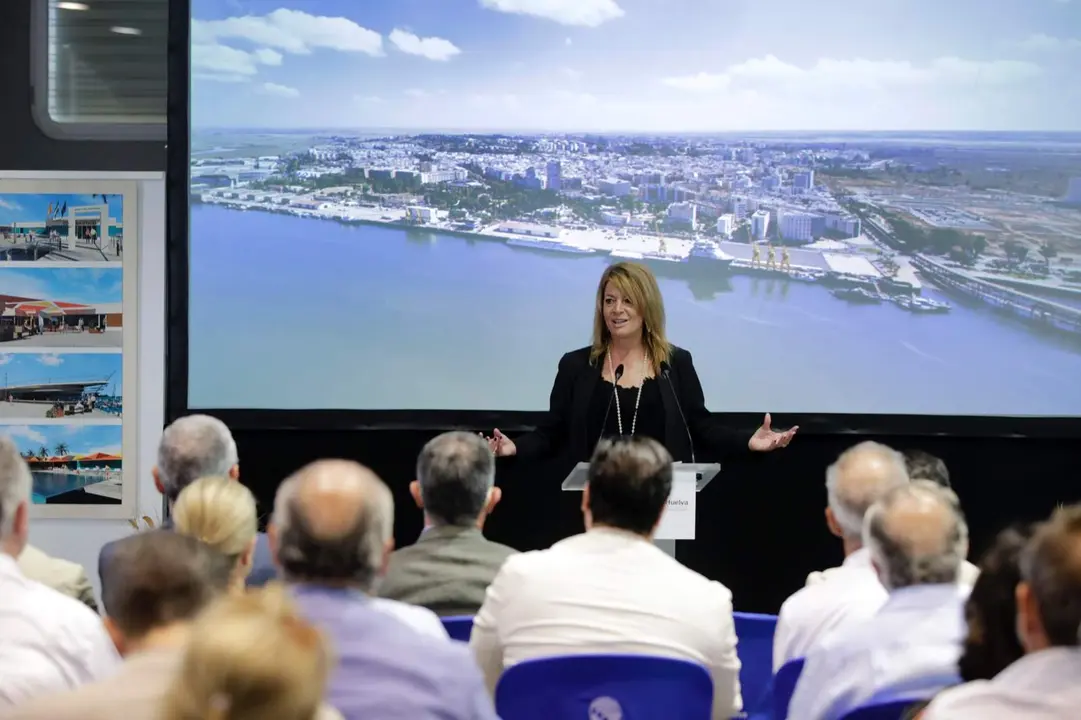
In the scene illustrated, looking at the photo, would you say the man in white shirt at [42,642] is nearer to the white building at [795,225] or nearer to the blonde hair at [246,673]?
the blonde hair at [246,673]

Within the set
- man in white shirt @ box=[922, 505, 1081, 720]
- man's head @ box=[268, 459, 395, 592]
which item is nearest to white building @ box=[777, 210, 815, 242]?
man's head @ box=[268, 459, 395, 592]

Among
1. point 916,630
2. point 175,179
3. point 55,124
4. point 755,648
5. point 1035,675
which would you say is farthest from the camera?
point 55,124

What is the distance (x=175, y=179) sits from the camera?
4.51 metres

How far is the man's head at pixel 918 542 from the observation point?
1.98 metres

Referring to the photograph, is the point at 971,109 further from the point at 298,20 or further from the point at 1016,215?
the point at 298,20

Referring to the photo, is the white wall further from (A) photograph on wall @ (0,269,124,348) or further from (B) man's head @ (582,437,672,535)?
(B) man's head @ (582,437,672,535)

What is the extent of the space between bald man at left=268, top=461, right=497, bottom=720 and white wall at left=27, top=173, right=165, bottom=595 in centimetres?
317

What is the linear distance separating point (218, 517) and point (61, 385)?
9.96ft

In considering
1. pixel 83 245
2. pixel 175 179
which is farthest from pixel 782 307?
pixel 83 245

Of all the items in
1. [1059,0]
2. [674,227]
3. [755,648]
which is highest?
[1059,0]

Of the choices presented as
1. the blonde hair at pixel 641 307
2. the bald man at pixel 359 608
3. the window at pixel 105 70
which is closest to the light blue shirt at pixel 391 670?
the bald man at pixel 359 608

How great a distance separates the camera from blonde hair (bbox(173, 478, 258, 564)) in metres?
2.19

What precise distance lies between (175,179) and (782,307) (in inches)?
101

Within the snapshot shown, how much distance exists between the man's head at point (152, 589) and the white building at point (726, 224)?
3.35 meters
